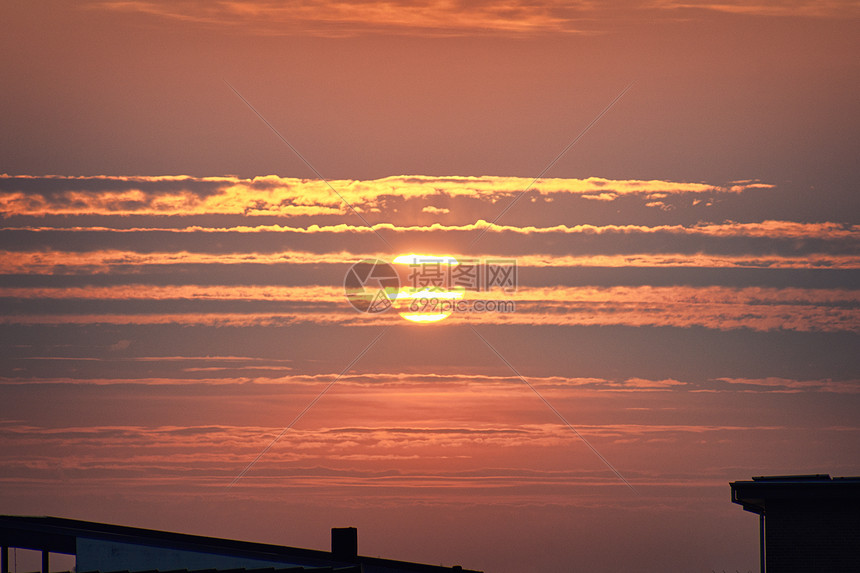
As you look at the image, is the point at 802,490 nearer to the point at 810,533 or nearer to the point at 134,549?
the point at 810,533

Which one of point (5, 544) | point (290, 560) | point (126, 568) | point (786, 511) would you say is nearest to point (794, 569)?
point (786, 511)

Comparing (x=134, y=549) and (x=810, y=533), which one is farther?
(x=134, y=549)

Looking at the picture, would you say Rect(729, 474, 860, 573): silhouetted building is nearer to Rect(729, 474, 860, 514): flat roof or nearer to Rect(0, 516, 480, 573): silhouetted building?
Rect(729, 474, 860, 514): flat roof

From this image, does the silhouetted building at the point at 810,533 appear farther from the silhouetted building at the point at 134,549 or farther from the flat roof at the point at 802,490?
the silhouetted building at the point at 134,549

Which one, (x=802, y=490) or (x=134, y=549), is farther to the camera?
(x=134, y=549)

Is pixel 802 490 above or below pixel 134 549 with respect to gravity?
above

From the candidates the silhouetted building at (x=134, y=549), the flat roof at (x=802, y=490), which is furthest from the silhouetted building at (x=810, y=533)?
the silhouetted building at (x=134, y=549)

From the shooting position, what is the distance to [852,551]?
27.8 metres

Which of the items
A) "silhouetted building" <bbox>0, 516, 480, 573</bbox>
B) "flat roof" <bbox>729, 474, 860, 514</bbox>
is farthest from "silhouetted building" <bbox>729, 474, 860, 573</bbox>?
"silhouetted building" <bbox>0, 516, 480, 573</bbox>

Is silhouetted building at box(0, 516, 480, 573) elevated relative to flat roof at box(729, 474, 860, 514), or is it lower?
lower

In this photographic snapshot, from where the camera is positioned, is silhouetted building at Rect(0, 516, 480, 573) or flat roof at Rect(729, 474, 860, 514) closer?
flat roof at Rect(729, 474, 860, 514)

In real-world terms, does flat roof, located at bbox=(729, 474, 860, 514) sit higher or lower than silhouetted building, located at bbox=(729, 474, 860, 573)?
higher

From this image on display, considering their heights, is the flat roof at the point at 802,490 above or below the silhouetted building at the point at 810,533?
above

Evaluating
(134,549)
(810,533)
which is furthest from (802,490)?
(134,549)
